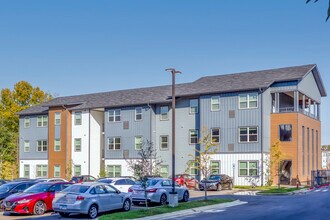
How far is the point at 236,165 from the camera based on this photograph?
46969 millimetres

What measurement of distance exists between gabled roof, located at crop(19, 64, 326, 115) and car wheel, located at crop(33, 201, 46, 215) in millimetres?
27857

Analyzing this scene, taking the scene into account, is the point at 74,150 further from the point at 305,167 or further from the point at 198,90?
the point at 305,167

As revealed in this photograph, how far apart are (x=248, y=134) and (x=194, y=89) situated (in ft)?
26.6

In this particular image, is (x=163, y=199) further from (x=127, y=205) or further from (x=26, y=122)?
(x=26, y=122)

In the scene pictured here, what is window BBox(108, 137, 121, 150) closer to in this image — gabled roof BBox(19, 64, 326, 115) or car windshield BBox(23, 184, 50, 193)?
gabled roof BBox(19, 64, 326, 115)

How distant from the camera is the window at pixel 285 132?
4700 cm

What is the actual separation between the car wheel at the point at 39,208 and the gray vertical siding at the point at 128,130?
29852 mm

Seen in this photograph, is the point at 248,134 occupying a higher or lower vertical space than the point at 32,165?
higher

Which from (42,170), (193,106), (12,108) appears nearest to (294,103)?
(193,106)

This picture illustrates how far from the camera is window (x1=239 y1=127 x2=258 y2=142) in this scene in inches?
1823

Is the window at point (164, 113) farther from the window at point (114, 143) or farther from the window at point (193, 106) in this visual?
the window at point (114, 143)

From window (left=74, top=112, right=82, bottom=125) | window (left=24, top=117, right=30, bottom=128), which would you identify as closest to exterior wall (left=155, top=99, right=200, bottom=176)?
window (left=74, top=112, right=82, bottom=125)

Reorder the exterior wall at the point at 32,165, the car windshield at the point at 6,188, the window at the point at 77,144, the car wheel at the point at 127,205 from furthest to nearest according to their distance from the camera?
the exterior wall at the point at 32,165 < the window at the point at 77,144 < the car windshield at the point at 6,188 < the car wheel at the point at 127,205

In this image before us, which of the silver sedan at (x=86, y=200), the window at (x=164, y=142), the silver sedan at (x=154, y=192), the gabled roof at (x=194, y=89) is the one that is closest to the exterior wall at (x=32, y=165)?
the gabled roof at (x=194, y=89)
